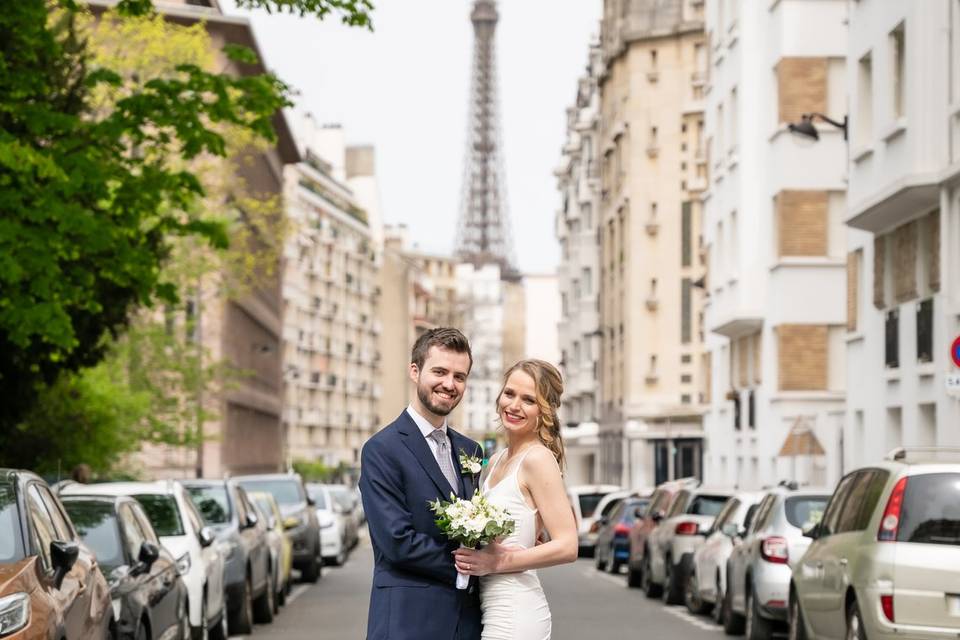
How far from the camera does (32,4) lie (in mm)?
23656

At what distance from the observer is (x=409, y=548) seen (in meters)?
7.29

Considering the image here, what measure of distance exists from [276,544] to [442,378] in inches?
791

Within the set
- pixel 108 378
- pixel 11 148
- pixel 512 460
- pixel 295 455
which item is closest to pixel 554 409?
pixel 512 460

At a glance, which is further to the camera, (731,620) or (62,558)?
(731,620)

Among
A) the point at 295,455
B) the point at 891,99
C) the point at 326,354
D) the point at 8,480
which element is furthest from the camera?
the point at 326,354

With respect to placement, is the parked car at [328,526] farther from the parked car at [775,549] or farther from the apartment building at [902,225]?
the parked car at [775,549]

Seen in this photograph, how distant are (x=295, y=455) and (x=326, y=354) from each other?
1227 cm

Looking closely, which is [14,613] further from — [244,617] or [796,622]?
[244,617]

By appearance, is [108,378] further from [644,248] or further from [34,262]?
[644,248]

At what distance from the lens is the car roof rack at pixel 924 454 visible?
48.0ft

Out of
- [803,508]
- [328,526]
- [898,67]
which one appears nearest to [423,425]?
[803,508]

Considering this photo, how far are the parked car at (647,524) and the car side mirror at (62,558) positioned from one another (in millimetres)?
19861

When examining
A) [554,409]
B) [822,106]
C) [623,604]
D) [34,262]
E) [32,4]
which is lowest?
[623,604]

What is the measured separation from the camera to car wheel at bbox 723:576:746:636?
2256 cm
